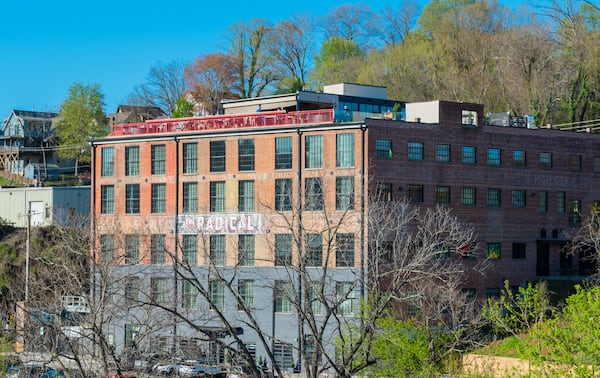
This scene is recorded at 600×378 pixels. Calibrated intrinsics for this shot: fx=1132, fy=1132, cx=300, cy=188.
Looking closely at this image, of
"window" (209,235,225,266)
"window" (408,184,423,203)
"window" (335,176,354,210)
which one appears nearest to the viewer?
"window" (335,176,354,210)

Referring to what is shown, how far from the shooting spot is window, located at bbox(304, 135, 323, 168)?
68.1 meters

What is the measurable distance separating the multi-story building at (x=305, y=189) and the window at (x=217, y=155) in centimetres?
9

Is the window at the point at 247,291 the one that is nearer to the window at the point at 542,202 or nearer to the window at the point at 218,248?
the window at the point at 218,248

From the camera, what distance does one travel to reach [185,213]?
242ft

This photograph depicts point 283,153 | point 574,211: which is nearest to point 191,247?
point 283,153

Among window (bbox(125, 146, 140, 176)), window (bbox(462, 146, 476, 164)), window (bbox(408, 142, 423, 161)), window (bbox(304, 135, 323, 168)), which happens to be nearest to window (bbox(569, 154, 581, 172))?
window (bbox(462, 146, 476, 164))

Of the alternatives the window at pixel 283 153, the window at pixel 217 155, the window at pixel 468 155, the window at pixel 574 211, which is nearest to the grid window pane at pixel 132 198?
the window at pixel 217 155

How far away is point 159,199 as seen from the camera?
246ft

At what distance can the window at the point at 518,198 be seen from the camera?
235 ft

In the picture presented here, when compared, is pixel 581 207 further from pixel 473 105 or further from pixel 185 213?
pixel 185 213

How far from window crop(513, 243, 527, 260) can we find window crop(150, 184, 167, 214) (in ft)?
74.8

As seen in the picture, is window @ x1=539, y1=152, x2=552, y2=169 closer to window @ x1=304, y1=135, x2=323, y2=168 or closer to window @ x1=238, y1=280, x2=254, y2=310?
window @ x1=304, y1=135, x2=323, y2=168

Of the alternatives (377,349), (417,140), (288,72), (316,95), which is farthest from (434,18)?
(377,349)

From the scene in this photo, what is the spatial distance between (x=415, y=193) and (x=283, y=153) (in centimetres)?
845
